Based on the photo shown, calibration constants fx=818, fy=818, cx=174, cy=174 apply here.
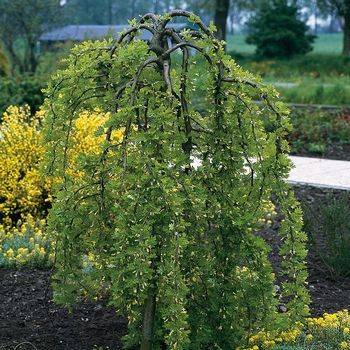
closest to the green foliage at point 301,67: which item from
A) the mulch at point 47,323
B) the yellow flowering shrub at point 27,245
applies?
the yellow flowering shrub at point 27,245

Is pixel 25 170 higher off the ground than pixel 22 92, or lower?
higher

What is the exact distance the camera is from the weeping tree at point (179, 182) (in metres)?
3.53

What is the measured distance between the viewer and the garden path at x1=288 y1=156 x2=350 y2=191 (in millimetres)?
8633

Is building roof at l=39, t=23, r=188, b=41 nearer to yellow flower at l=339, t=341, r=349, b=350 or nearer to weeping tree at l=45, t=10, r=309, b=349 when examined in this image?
weeping tree at l=45, t=10, r=309, b=349

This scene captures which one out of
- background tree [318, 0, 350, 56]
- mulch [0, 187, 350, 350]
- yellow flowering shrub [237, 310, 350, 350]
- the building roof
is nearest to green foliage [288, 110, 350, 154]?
the building roof

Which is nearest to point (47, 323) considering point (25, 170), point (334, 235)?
point (334, 235)

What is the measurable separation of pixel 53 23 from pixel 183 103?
3491cm

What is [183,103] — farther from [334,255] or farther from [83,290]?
[334,255]

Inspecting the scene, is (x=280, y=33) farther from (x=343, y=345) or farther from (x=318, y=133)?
(x=343, y=345)

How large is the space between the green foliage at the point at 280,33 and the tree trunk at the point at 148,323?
3180 centimetres

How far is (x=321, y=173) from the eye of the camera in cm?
937

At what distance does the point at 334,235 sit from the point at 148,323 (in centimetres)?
232

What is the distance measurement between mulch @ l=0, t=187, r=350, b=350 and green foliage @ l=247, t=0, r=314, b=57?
3017cm

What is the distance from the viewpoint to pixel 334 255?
18.9 feet
